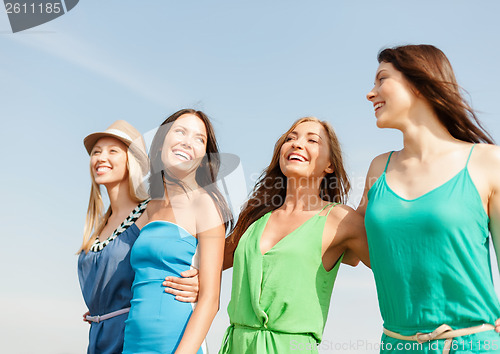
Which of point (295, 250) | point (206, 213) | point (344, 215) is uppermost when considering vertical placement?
point (206, 213)

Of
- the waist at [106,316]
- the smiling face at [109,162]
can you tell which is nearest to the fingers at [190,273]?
the waist at [106,316]

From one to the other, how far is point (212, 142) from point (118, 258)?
1.33 meters

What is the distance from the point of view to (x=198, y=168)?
16.8ft

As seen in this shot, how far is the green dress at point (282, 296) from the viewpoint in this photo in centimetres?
418

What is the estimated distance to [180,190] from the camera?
496 cm

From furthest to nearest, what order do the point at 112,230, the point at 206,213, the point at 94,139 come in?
the point at 94,139 → the point at 112,230 → the point at 206,213

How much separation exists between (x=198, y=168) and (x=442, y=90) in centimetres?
220

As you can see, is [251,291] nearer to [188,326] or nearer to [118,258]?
[188,326]

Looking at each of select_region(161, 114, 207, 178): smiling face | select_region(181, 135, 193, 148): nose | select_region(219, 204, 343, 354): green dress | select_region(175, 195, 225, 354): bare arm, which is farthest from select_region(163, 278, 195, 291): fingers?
select_region(181, 135, 193, 148): nose

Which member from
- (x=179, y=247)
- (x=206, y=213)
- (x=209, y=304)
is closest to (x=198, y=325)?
(x=209, y=304)

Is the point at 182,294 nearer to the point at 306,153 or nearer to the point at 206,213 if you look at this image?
the point at 206,213

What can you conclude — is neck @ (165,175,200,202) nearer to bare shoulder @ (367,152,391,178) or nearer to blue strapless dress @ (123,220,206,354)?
blue strapless dress @ (123,220,206,354)

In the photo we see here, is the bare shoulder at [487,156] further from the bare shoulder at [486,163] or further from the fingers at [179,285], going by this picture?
the fingers at [179,285]

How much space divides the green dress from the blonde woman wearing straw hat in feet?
1.44
